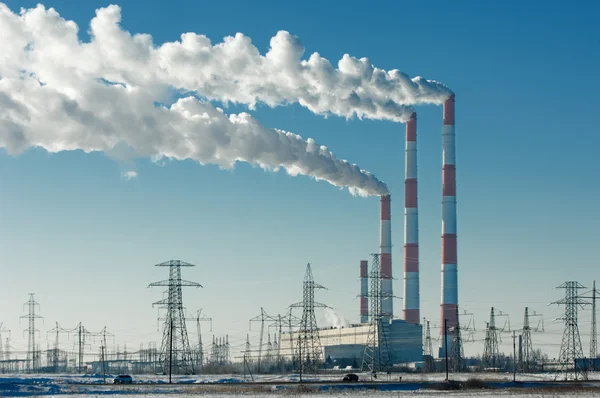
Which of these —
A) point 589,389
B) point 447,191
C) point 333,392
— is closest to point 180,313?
point 333,392

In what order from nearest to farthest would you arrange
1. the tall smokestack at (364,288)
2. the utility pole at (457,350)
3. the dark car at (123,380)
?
A: the dark car at (123,380) → the utility pole at (457,350) → the tall smokestack at (364,288)

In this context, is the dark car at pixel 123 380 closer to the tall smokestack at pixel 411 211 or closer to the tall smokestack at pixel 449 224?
the tall smokestack at pixel 449 224

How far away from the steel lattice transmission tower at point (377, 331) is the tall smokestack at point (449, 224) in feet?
21.7

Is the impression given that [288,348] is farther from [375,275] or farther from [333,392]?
[333,392]

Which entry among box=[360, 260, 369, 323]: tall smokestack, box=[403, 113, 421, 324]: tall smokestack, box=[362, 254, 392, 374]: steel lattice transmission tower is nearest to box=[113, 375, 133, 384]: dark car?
box=[362, 254, 392, 374]: steel lattice transmission tower

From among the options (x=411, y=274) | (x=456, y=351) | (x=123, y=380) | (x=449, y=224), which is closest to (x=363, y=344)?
(x=411, y=274)

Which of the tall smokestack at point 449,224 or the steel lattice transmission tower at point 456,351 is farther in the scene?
the tall smokestack at point 449,224

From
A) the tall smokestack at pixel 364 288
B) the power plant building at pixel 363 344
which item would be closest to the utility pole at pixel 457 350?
the power plant building at pixel 363 344

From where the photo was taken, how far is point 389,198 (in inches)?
4048

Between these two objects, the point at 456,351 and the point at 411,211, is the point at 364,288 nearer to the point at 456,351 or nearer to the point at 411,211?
the point at 411,211

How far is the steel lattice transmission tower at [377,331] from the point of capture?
78.1 metres

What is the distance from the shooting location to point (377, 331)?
94.4 meters

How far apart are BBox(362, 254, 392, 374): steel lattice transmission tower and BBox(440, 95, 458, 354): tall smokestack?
6.61 m

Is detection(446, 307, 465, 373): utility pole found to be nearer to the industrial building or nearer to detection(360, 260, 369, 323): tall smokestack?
the industrial building
